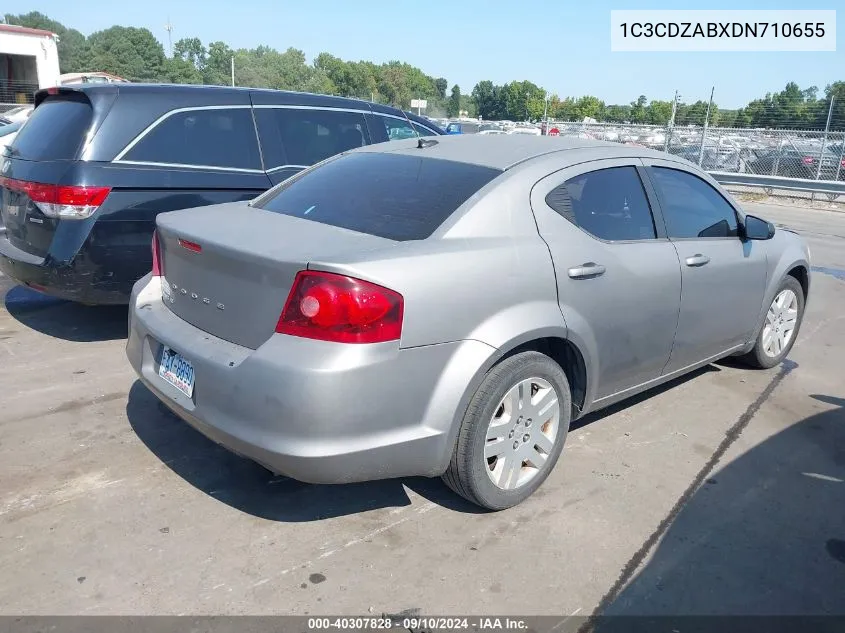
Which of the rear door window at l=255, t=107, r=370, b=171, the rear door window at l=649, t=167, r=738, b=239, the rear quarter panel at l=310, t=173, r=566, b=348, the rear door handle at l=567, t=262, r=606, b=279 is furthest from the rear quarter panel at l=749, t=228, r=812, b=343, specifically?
the rear door window at l=255, t=107, r=370, b=171

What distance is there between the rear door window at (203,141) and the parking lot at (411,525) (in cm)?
162

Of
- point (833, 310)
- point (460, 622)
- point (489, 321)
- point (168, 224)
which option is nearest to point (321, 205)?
point (168, 224)

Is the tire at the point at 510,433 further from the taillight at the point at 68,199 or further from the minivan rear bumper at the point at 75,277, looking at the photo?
the taillight at the point at 68,199

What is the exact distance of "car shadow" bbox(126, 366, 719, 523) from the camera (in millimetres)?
3135

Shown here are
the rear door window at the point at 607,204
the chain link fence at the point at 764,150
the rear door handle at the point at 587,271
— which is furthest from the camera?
the chain link fence at the point at 764,150

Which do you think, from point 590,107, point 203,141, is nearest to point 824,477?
point 203,141

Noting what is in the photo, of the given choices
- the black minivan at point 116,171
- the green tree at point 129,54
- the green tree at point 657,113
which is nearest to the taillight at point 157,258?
the black minivan at point 116,171

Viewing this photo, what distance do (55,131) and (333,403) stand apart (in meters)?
3.59

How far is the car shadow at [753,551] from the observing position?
2.61 meters

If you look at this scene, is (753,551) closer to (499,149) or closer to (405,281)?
(405,281)

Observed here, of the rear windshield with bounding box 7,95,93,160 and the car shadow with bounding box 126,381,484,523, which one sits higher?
the rear windshield with bounding box 7,95,93,160

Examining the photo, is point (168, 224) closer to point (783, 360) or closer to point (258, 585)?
point (258, 585)

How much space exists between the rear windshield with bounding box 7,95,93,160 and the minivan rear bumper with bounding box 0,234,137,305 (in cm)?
68

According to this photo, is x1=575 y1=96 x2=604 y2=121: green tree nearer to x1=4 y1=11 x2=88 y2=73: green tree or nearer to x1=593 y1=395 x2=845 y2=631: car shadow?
x1=4 y1=11 x2=88 y2=73: green tree
